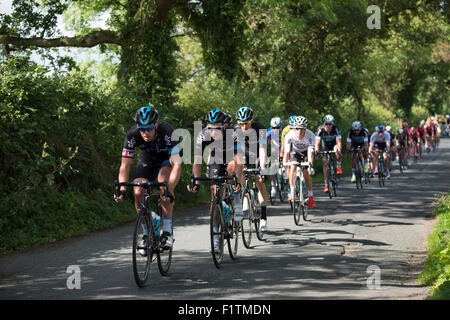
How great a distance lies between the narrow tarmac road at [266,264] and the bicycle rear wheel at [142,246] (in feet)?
0.57

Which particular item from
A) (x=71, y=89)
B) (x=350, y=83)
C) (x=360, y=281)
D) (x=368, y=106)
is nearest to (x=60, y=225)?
(x=71, y=89)

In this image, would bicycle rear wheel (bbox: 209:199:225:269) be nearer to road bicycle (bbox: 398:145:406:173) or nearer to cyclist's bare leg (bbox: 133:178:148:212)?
cyclist's bare leg (bbox: 133:178:148:212)

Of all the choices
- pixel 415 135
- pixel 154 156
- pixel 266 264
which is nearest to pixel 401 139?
pixel 415 135

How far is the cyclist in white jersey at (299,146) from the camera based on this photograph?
1219 cm

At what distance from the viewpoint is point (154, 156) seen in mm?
→ 7637

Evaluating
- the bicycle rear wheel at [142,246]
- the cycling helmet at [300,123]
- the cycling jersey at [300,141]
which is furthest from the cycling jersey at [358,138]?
the bicycle rear wheel at [142,246]

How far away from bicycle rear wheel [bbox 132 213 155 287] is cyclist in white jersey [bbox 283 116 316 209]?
5327 millimetres

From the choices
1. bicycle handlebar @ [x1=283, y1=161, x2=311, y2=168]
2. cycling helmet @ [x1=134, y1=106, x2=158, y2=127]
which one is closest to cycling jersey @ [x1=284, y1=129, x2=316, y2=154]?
bicycle handlebar @ [x1=283, y1=161, x2=311, y2=168]

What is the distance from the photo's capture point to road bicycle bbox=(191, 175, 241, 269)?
7.82m

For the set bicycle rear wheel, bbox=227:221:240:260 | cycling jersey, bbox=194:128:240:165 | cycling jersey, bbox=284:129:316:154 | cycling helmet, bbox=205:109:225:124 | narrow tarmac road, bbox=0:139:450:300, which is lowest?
narrow tarmac road, bbox=0:139:450:300

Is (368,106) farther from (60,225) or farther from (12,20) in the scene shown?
(60,225)

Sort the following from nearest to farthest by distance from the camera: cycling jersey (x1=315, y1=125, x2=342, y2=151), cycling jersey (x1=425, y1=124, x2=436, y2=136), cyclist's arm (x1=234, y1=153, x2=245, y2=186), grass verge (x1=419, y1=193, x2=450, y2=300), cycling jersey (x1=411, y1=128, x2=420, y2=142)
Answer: grass verge (x1=419, y1=193, x2=450, y2=300)
cyclist's arm (x1=234, y1=153, x2=245, y2=186)
cycling jersey (x1=315, y1=125, x2=342, y2=151)
cycling jersey (x1=411, y1=128, x2=420, y2=142)
cycling jersey (x1=425, y1=124, x2=436, y2=136)

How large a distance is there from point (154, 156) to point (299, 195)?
4894 mm
